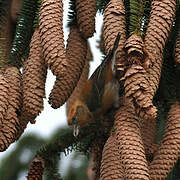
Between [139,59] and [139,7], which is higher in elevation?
[139,7]

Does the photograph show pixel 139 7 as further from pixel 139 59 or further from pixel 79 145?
pixel 79 145

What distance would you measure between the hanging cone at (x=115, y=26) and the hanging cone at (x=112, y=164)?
0.76 ft

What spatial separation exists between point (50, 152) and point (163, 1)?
689 mm

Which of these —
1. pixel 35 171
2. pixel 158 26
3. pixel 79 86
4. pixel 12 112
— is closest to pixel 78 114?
pixel 12 112

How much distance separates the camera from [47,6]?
150cm

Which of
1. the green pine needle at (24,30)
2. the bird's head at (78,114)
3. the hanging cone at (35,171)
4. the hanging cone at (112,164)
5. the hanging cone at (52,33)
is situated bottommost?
the hanging cone at (112,164)

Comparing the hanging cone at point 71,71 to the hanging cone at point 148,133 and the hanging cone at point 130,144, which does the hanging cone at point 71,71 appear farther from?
the hanging cone at point 148,133

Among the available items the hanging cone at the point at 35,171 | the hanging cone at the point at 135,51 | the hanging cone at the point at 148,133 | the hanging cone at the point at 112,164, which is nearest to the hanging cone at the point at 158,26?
the hanging cone at the point at 135,51

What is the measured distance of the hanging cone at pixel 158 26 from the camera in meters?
1.37

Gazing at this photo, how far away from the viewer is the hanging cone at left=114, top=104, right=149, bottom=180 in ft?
4.14

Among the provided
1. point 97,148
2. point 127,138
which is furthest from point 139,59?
point 97,148

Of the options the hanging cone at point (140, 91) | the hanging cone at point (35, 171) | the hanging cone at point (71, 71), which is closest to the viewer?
the hanging cone at point (140, 91)

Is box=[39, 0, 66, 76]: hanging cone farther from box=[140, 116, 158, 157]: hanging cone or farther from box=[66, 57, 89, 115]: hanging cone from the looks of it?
box=[66, 57, 89, 115]: hanging cone

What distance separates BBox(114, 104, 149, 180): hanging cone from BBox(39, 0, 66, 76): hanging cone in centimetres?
20
